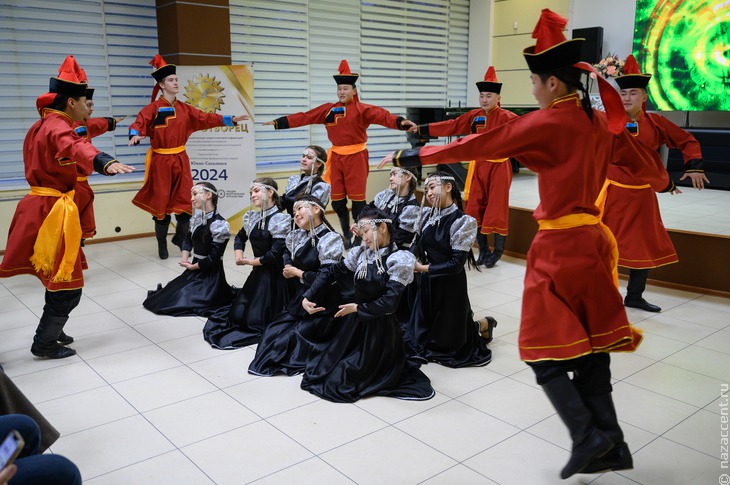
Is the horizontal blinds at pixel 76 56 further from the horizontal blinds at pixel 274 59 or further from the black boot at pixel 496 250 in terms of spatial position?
the black boot at pixel 496 250

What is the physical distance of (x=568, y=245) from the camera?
2148mm

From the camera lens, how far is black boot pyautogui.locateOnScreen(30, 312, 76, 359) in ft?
11.3

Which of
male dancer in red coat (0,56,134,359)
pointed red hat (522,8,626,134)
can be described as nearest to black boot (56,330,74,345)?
male dancer in red coat (0,56,134,359)

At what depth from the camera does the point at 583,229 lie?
2.16m

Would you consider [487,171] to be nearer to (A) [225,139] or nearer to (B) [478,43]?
(A) [225,139]

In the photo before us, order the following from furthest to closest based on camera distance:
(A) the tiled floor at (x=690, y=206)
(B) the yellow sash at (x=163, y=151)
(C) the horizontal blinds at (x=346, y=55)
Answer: (C) the horizontal blinds at (x=346, y=55) → (B) the yellow sash at (x=163, y=151) → (A) the tiled floor at (x=690, y=206)

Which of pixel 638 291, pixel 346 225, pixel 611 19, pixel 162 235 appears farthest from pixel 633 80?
pixel 611 19

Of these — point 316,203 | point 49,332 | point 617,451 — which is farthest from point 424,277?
point 49,332

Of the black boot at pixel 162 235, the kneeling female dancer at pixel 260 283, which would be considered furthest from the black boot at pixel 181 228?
the kneeling female dancer at pixel 260 283

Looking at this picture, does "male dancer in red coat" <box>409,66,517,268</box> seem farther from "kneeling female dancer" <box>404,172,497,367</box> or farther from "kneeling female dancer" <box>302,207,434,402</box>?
"kneeling female dancer" <box>302,207,434,402</box>

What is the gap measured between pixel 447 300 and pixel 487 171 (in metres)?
2.24

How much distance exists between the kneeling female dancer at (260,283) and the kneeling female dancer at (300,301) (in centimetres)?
24

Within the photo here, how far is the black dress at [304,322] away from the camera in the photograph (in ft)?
11.1

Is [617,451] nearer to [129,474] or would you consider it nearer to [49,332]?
[129,474]
